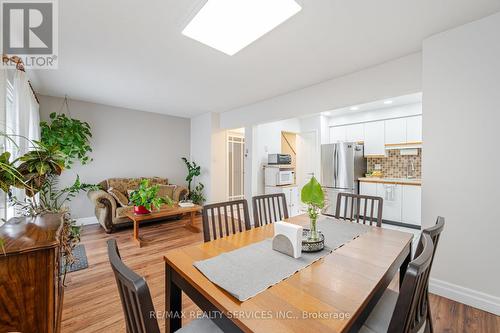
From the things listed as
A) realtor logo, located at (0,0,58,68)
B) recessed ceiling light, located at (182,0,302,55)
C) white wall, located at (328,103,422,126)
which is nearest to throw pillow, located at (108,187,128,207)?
realtor logo, located at (0,0,58,68)

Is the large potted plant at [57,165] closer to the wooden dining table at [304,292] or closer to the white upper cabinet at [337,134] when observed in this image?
the wooden dining table at [304,292]

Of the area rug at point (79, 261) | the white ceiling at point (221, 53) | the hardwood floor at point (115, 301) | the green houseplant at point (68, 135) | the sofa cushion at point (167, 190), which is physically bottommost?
the hardwood floor at point (115, 301)

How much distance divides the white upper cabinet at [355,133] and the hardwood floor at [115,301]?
360 centimetres

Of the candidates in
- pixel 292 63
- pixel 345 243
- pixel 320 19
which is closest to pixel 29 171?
pixel 345 243

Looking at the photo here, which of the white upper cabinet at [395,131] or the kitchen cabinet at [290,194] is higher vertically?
the white upper cabinet at [395,131]

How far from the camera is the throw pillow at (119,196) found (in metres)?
3.95

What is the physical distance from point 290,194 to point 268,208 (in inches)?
118

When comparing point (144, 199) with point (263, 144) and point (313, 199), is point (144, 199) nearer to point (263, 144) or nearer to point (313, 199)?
point (313, 199)

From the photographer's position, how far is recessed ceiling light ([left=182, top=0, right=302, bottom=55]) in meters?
1.59

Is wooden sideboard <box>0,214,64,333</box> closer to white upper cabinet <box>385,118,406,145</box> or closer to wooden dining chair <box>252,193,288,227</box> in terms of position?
wooden dining chair <box>252,193,288,227</box>

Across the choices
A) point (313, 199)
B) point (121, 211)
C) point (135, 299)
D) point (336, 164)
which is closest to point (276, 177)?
point (336, 164)

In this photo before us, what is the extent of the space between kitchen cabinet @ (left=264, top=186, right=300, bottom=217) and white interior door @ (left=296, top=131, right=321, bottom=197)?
0.51 metres

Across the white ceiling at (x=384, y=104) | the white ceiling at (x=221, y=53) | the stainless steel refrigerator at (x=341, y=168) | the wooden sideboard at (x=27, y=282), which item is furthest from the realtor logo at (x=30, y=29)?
the stainless steel refrigerator at (x=341, y=168)

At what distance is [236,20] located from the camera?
1.77 meters
